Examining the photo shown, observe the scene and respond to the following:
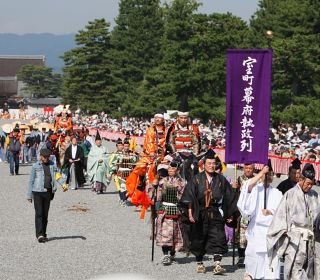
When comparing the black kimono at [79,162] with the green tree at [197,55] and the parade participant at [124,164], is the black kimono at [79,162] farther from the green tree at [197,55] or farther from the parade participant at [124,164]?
the green tree at [197,55]

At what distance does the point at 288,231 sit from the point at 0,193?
13043 mm

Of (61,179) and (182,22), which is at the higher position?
(182,22)

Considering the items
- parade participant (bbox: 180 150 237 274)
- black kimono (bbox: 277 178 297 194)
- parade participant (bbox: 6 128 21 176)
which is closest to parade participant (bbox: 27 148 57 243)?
parade participant (bbox: 180 150 237 274)

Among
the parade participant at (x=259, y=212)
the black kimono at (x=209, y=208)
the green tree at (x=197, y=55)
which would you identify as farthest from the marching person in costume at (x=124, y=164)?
the green tree at (x=197, y=55)

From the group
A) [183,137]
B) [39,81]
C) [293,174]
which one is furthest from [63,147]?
[39,81]

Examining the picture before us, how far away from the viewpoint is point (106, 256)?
34.7ft

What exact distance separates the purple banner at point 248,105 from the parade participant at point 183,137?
377cm

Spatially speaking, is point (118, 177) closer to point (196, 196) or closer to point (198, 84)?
point (196, 196)

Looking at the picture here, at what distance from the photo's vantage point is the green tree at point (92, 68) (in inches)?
2480

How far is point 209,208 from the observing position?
9.59 m

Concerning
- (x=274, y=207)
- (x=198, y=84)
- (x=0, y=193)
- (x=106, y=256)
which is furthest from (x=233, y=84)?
(x=198, y=84)

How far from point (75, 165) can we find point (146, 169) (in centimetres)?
767

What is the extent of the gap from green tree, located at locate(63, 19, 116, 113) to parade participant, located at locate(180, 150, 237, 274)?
52.9m

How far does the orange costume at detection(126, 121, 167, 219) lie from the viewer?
39.2ft
